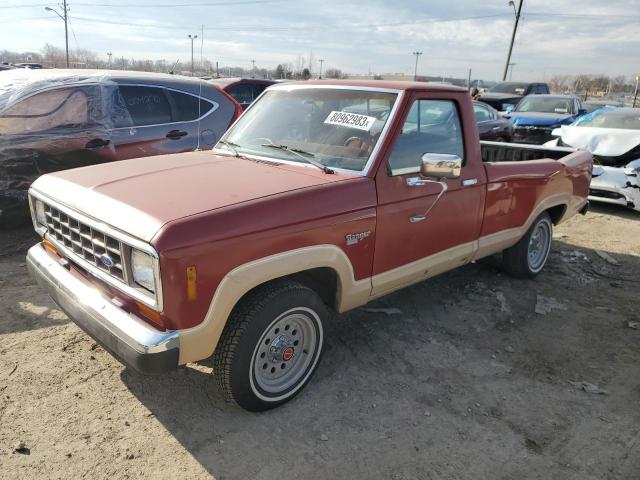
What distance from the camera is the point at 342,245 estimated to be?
309 cm

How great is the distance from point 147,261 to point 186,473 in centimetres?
112

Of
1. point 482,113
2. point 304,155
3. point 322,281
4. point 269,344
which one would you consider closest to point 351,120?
point 304,155

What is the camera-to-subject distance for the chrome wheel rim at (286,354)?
2990 mm

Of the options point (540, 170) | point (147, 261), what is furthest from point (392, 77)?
point (147, 261)

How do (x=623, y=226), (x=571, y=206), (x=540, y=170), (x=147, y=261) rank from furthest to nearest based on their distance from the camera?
(x=623, y=226) → (x=571, y=206) → (x=540, y=170) → (x=147, y=261)

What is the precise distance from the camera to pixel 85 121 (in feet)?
18.9

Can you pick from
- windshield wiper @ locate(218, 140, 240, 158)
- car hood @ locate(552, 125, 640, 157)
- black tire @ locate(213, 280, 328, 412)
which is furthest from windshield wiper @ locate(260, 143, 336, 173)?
car hood @ locate(552, 125, 640, 157)

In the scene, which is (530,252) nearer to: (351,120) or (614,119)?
(351,120)

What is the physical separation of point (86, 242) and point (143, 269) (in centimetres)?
63

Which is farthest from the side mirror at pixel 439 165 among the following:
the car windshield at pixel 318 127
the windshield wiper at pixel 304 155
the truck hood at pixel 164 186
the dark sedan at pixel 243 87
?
the dark sedan at pixel 243 87

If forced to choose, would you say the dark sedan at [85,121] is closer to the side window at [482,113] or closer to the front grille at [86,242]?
the front grille at [86,242]

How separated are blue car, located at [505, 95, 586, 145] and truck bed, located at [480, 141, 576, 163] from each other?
7349 millimetres

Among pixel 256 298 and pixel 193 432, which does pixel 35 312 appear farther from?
pixel 256 298

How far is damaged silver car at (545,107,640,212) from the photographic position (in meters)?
7.80
